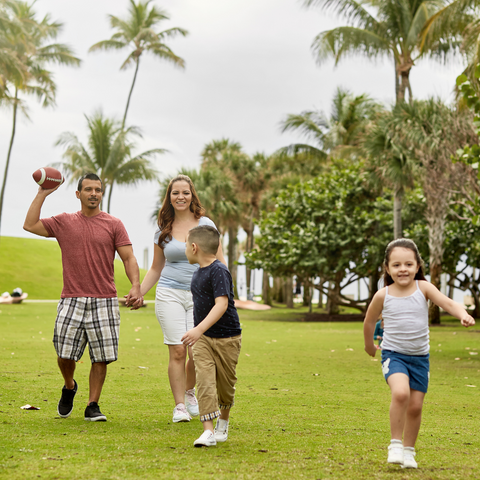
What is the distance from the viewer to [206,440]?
4.14 meters

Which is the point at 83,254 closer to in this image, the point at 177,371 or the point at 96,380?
the point at 96,380

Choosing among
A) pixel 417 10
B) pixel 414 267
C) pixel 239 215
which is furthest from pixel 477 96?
pixel 239 215

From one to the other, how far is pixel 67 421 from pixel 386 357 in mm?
2709

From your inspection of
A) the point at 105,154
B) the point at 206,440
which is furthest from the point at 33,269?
the point at 206,440

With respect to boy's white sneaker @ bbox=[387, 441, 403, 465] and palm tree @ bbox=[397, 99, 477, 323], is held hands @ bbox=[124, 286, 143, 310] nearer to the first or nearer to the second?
boy's white sneaker @ bbox=[387, 441, 403, 465]

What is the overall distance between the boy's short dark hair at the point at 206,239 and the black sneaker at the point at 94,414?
172 centimetres

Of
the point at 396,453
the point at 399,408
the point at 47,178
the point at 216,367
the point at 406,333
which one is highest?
the point at 47,178

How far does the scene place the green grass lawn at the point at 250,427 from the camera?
11.9 ft

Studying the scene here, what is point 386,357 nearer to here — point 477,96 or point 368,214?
point 477,96

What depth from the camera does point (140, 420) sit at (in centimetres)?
513

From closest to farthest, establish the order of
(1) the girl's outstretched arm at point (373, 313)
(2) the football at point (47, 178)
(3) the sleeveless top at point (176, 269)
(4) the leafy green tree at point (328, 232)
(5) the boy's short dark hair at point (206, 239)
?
(1) the girl's outstretched arm at point (373, 313), (5) the boy's short dark hair at point (206, 239), (2) the football at point (47, 178), (3) the sleeveless top at point (176, 269), (4) the leafy green tree at point (328, 232)

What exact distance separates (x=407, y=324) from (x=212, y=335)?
135 centimetres

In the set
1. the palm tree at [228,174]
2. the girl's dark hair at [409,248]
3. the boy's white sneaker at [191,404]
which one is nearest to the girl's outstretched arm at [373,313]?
the girl's dark hair at [409,248]

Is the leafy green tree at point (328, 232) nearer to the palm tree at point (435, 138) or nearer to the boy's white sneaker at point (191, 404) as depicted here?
the palm tree at point (435, 138)
